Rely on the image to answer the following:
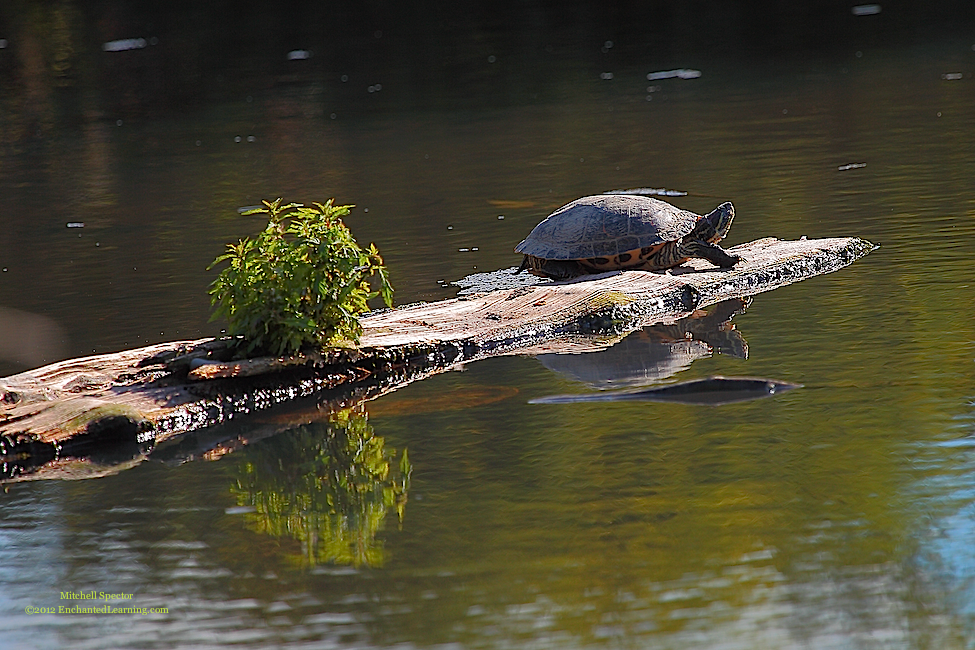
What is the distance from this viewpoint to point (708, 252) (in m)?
10.4

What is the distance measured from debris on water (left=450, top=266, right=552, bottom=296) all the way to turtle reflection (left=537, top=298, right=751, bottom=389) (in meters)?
1.47

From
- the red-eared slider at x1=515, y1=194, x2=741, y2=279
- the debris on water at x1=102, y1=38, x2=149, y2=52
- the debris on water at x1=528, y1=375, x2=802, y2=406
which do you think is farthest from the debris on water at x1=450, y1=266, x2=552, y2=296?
the debris on water at x1=102, y1=38, x2=149, y2=52

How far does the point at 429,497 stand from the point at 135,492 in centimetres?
155

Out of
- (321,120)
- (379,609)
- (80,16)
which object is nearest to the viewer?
(379,609)

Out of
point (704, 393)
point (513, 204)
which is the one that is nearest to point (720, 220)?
point (704, 393)

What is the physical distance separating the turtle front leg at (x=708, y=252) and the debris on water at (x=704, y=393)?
2.76m

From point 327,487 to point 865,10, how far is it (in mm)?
28581

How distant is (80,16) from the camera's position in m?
43.8

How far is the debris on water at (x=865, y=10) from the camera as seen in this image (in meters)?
31.9

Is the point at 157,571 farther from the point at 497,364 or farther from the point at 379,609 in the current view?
the point at 497,364

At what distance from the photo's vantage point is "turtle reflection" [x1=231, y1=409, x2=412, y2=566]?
6.09 m

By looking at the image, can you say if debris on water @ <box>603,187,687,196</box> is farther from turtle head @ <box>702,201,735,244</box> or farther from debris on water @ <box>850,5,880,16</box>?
debris on water @ <box>850,5,880,16</box>

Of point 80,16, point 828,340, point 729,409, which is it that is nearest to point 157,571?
point 729,409

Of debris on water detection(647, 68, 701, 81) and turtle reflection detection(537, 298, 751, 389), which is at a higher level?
debris on water detection(647, 68, 701, 81)
